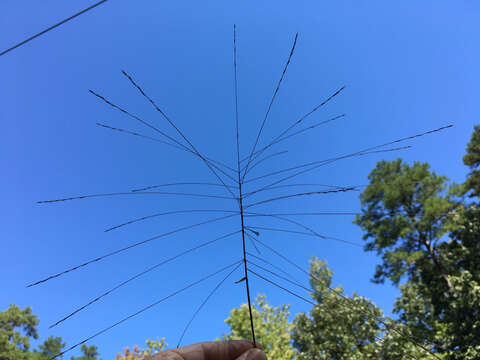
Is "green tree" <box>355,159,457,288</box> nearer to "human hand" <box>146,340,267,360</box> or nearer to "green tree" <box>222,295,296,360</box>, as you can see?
"green tree" <box>222,295,296,360</box>

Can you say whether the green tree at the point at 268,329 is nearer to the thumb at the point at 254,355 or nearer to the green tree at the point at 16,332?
the thumb at the point at 254,355

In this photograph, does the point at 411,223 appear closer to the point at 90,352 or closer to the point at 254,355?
the point at 254,355

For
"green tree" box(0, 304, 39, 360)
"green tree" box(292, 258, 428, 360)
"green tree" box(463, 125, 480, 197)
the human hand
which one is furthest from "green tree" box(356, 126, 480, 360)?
"green tree" box(0, 304, 39, 360)

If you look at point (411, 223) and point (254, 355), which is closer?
point (254, 355)

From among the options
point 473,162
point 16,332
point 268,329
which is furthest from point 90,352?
point 473,162

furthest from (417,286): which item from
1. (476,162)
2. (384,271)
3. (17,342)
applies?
(17,342)

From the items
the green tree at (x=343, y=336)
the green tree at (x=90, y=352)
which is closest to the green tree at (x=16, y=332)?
the green tree at (x=90, y=352)
